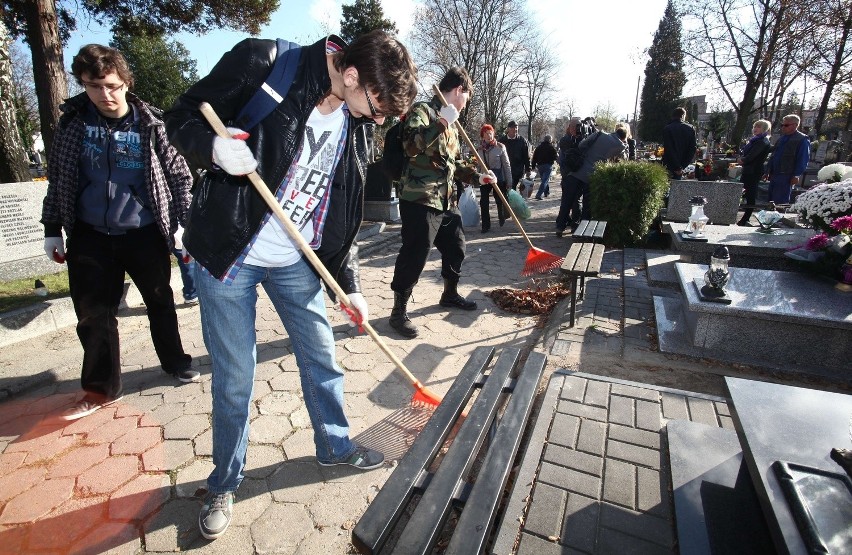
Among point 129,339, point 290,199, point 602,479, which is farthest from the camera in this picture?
point 129,339

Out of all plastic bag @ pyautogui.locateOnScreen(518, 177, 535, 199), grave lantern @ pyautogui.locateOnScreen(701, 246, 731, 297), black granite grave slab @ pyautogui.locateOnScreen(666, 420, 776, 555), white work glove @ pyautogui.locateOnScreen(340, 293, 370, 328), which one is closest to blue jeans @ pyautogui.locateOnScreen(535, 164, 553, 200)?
plastic bag @ pyautogui.locateOnScreen(518, 177, 535, 199)

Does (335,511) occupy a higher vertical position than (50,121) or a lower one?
lower

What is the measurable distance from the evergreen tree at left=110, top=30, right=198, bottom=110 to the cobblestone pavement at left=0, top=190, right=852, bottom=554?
2155 centimetres

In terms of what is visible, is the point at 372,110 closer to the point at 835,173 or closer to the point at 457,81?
the point at 457,81

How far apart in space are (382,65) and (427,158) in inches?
85.6

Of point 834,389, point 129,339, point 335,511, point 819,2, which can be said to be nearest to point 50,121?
point 129,339

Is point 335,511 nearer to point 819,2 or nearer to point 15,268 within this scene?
point 15,268

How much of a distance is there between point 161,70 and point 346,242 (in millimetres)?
24590

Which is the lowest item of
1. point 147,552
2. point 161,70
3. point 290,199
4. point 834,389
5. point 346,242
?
point 147,552

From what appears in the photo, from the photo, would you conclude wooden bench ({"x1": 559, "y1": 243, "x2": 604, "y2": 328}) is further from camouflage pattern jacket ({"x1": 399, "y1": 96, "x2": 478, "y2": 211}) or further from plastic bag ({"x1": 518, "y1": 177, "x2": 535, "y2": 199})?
plastic bag ({"x1": 518, "y1": 177, "x2": 535, "y2": 199})

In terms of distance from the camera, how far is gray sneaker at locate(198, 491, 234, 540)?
75.4 inches

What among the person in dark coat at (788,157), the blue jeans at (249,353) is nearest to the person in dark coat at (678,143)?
the person in dark coat at (788,157)

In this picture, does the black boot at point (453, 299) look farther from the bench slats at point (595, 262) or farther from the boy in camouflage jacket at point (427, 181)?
the bench slats at point (595, 262)

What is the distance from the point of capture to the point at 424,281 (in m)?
5.69
